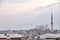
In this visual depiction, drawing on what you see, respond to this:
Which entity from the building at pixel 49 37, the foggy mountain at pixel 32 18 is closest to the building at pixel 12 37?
the foggy mountain at pixel 32 18

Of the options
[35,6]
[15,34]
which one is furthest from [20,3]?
[15,34]

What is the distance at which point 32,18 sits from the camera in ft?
7.30

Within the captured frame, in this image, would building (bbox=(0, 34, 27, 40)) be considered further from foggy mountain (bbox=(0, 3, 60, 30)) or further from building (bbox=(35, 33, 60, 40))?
building (bbox=(35, 33, 60, 40))

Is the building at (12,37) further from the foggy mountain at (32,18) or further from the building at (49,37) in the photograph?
the building at (49,37)

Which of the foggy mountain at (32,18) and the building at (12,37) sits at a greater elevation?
the foggy mountain at (32,18)

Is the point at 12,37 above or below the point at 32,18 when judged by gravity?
below

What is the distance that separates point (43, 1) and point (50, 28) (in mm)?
510

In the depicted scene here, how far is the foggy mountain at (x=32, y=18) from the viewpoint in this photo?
7.18 ft

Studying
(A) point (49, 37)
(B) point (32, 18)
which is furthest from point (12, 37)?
(A) point (49, 37)

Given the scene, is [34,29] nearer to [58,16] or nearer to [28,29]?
[28,29]

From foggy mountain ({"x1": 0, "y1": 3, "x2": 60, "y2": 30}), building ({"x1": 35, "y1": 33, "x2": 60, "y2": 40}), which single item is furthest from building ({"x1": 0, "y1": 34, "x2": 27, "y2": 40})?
building ({"x1": 35, "y1": 33, "x2": 60, "y2": 40})

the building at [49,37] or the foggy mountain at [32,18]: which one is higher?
the foggy mountain at [32,18]

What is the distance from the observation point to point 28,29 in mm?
2201

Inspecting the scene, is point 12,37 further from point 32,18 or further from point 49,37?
point 49,37
